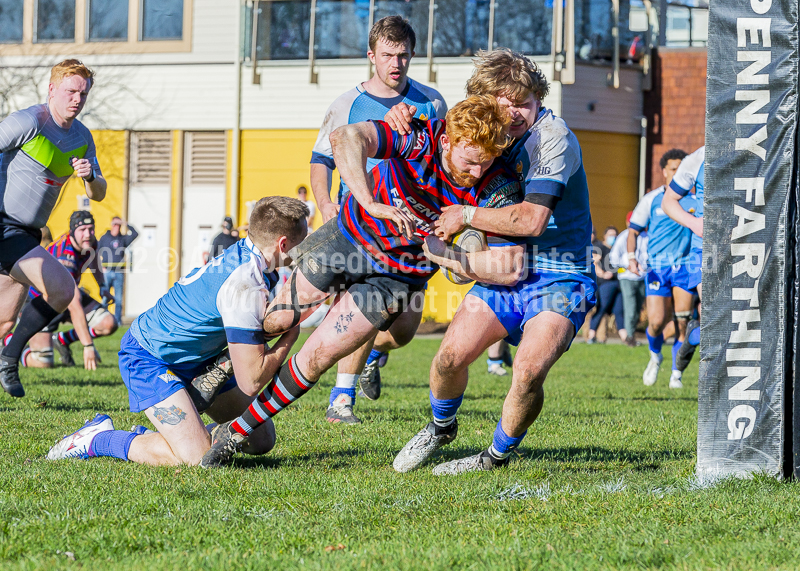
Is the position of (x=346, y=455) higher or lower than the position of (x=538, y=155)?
lower

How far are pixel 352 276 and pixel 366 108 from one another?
6.45ft

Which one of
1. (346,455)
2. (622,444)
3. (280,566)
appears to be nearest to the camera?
(280,566)

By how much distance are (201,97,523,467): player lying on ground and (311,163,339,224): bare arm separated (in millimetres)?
1128

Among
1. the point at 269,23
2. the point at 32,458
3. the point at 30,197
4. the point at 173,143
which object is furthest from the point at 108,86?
the point at 32,458

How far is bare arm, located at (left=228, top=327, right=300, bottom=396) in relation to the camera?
4492mm

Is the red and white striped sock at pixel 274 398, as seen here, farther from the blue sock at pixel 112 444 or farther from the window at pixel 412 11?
the window at pixel 412 11

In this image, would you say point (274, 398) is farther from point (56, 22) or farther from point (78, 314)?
point (56, 22)

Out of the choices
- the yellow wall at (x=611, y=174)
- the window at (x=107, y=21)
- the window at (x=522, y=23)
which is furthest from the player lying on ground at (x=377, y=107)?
the window at (x=107, y=21)

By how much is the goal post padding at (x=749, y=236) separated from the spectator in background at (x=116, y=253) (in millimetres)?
16505

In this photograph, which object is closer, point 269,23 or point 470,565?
point 470,565

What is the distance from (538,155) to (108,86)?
68.9 feet

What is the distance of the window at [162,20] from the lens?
918 inches

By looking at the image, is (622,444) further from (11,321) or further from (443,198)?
(11,321)

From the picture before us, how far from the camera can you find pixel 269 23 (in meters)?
22.2
